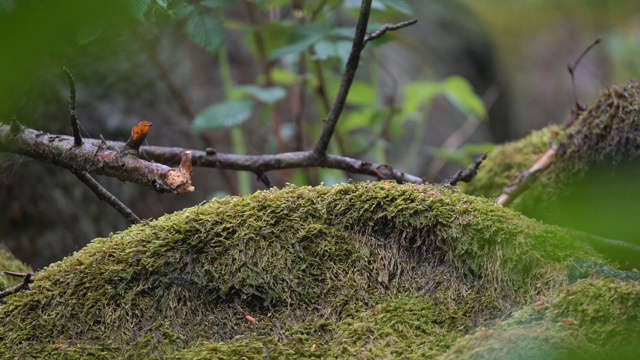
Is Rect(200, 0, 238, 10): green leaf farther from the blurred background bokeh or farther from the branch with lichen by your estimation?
the branch with lichen

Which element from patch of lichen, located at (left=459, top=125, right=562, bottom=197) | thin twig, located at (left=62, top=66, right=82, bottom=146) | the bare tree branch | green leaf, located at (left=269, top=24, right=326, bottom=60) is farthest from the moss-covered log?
thin twig, located at (left=62, top=66, right=82, bottom=146)

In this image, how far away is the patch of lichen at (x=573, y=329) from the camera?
105 centimetres

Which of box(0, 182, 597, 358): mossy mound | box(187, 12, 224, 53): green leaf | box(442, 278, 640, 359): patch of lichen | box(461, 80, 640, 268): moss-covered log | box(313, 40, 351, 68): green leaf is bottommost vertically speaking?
box(442, 278, 640, 359): patch of lichen

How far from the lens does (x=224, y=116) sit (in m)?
3.00

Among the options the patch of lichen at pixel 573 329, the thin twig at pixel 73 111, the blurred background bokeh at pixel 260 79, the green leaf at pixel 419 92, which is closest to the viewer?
the patch of lichen at pixel 573 329

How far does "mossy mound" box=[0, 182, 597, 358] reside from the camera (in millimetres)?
1296

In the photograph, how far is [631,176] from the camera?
6.57 feet

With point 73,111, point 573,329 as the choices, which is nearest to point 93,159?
point 73,111

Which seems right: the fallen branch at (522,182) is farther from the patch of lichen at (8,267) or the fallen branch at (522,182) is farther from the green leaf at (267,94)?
the patch of lichen at (8,267)

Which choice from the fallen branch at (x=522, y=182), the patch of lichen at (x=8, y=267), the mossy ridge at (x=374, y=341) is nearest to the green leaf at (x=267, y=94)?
the fallen branch at (x=522, y=182)

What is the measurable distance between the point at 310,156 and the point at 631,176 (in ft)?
3.92

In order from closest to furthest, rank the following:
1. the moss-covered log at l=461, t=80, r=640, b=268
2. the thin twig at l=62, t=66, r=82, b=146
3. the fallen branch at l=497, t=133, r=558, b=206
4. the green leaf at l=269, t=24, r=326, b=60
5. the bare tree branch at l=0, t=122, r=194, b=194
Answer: the bare tree branch at l=0, t=122, r=194, b=194, the thin twig at l=62, t=66, r=82, b=146, the moss-covered log at l=461, t=80, r=640, b=268, the fallen branch at l=497, t=133, r=558, b=206, the green leaf at l=269, t=24, r=326, b=60

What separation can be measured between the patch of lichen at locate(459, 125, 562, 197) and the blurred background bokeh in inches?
14.0

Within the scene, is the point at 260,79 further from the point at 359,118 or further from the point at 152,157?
the point at 152,157
